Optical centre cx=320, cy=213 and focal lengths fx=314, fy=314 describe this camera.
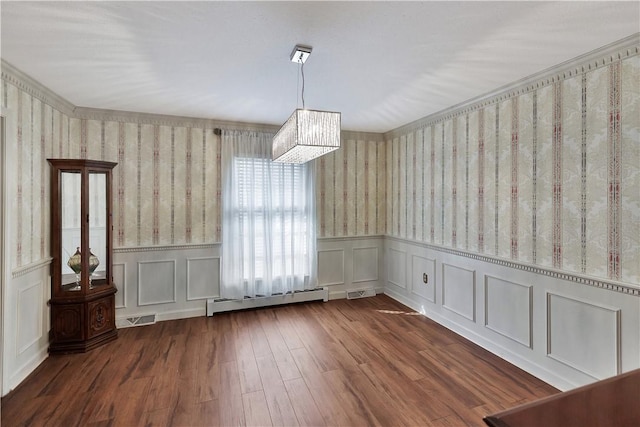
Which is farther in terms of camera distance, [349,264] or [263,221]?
[349,264]

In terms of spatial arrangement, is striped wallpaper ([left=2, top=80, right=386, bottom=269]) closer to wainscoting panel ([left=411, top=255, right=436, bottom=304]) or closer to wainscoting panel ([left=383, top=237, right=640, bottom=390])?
wainscoting panel ([left=411, top=255, right=436, bottom=304])

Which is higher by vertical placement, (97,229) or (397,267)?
(97,229)

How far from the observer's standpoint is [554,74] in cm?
249

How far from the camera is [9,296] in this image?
242cm

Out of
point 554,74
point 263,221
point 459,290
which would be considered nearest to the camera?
point 554,74

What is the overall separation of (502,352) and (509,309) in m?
0.42

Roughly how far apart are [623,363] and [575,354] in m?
0.30

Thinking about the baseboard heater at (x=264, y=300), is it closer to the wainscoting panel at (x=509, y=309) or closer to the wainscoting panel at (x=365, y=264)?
the wainscoting panel at (x=365, y=264)

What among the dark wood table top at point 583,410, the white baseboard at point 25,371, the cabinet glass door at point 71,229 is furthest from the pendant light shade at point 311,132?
the white baseboard at point 25,371

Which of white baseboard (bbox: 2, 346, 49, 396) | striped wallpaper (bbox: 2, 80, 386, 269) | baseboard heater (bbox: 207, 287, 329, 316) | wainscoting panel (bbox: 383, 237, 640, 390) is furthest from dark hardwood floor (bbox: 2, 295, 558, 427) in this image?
striped wallpaper (bbox: 2, 80, 386, 269)

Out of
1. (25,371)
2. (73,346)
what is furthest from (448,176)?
(25,371)

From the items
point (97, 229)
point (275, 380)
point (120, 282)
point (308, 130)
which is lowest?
point (275, 380)

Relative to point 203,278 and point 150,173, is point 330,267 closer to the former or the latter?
point 203,278

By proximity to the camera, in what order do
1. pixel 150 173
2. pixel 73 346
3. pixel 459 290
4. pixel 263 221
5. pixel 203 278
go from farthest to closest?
pixel 263 221, pixel 203 278, pixel 150 173, pixel 459 290, pixel 73 346
